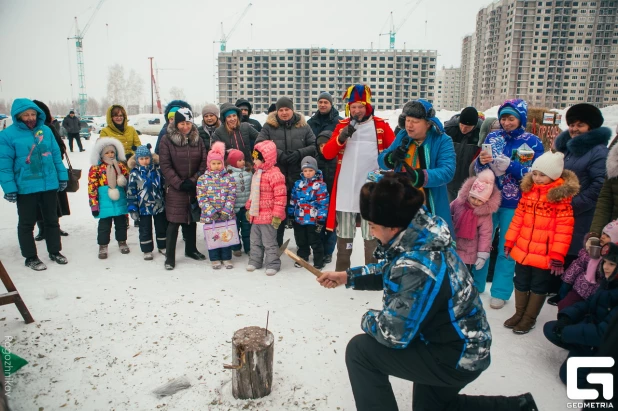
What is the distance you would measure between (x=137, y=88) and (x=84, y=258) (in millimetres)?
84424

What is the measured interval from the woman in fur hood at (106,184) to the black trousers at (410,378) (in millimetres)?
3862

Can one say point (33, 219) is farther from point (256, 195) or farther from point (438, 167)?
point (438, 167)

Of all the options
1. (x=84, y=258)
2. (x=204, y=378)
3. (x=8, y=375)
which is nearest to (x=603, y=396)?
(x=204, y=378)

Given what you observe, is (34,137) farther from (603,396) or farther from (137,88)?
(137,88)

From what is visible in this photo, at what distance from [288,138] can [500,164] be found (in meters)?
2.37

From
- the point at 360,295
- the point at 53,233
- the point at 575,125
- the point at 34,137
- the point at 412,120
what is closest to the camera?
the point at 412,120

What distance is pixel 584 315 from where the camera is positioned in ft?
8.30

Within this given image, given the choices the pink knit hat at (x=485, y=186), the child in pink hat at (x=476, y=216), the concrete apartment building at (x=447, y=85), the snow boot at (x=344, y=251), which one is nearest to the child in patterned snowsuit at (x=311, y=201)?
the snow boot at (x=344, y=251)

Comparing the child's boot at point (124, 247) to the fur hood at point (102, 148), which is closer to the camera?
the fur hood at point (102, 148)

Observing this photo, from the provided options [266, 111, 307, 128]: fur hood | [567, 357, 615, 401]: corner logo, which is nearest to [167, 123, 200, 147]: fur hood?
[266, 111, 307, 128]: fur hood

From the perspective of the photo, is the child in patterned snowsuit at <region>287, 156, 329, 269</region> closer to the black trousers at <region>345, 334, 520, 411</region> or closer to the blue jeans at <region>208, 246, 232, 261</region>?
the blue jeans at <region>208, 246, 232, 261</region>

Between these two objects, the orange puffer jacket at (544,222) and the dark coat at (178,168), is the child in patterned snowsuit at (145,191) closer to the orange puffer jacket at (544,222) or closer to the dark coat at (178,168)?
the dark coat at (178,168)

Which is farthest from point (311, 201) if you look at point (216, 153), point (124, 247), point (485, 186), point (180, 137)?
point (124, 247)

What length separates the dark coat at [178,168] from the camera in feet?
14.6
